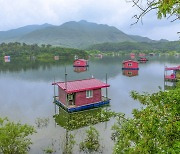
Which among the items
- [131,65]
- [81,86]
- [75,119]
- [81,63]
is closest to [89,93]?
[81,86]

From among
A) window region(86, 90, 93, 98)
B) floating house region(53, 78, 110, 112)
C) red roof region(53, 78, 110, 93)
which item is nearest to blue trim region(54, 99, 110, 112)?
floating house region(53, 78, 110, 112)

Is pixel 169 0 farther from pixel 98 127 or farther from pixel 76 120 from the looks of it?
pixel 76 120

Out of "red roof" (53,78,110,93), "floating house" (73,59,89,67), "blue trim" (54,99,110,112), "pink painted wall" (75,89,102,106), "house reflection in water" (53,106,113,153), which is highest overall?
"floating house" (73,59,89,67)

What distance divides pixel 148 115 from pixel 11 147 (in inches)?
499

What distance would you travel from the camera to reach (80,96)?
31.4 meters

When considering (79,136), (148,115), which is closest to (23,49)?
(79,136)

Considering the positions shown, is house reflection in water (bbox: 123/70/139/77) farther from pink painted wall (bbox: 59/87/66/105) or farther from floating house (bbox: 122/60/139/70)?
pink painted wall (bbox: 59/87/66/105)

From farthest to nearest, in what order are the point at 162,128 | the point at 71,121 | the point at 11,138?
the point at 71,121 < the point at 11,138 < the point at 162,128

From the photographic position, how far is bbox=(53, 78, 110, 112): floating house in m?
31.0

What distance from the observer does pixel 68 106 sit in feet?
102

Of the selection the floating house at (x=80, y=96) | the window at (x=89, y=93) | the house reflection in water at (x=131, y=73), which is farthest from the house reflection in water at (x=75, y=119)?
the house reflection in water at (x=131, y=73)

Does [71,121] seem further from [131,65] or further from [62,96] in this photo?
[131,65]

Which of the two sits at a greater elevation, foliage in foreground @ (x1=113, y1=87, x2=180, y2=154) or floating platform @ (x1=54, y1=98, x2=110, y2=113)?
foliage in foreground @ (x1=113, y1=87, x2=180, y2=154)

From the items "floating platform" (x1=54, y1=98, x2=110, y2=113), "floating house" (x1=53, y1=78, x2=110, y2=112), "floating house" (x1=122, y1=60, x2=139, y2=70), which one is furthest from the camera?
"floating house" (x1=122, y1=60, x2=139, y2=70)
